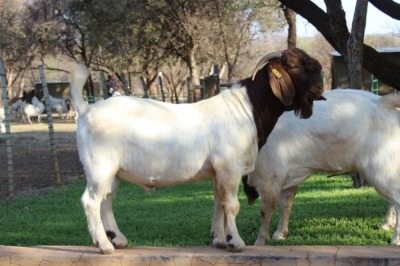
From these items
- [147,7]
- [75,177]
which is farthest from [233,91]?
[147,7]

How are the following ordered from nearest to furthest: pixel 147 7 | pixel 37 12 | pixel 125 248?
pixel 125 248, pixel 147 7, pixel 37 12

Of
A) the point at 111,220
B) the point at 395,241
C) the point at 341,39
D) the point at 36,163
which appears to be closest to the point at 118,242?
the point at 111,220

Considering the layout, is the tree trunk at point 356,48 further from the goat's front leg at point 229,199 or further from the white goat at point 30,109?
A: the white goat at point 30,109

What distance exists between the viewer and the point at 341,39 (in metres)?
10.3

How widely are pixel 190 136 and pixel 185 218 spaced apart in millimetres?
3136

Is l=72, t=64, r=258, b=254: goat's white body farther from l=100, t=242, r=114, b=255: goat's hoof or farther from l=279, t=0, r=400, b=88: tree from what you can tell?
l=279, t=0, r=400, b=88: tree

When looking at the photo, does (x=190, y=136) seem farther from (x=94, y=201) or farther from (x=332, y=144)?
(x=332, y=144)

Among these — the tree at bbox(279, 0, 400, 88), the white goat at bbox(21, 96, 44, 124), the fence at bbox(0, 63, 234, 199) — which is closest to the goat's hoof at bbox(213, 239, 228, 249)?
the tree at bbox(279, 0, 400, 88)

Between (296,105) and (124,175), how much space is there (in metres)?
1.47

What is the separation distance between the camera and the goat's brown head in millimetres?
4758

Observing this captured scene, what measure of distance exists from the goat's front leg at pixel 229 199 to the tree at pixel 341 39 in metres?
5.59

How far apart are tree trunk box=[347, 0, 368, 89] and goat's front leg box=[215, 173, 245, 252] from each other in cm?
Answer: 523

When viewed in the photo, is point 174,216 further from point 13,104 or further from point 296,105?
point 13,104

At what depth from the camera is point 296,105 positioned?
4891 millimetres
